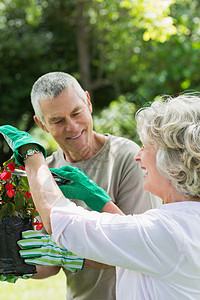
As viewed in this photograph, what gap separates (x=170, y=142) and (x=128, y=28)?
10211mm

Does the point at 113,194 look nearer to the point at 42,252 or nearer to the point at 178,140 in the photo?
the point at 42,252

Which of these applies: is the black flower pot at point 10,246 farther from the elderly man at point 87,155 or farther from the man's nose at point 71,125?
the man's nose at point 71,125

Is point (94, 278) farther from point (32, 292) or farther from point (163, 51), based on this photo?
point (163, 51)

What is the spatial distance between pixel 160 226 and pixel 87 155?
3.28 ft

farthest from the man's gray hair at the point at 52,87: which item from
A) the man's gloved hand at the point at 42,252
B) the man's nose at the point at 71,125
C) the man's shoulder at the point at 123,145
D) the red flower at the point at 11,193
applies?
the man's gloved hand at the point at 42,252

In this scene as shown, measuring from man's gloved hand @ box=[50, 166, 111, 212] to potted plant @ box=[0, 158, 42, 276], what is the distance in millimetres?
143

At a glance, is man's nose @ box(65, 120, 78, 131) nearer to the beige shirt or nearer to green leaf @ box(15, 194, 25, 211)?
the beige shirt

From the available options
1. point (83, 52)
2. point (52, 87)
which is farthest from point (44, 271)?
point (83, 52)

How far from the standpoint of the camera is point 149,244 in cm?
134

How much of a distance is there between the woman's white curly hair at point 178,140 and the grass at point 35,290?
4.27 meters

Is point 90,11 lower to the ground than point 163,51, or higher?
higher

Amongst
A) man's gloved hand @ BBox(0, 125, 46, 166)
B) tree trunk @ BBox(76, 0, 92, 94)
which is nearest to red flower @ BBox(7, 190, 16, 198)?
man's gloved hand @ BBox(0, 125, 46, 166)

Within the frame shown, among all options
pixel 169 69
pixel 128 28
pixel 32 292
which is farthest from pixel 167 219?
pixel 128 28

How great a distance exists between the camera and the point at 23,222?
169cm
